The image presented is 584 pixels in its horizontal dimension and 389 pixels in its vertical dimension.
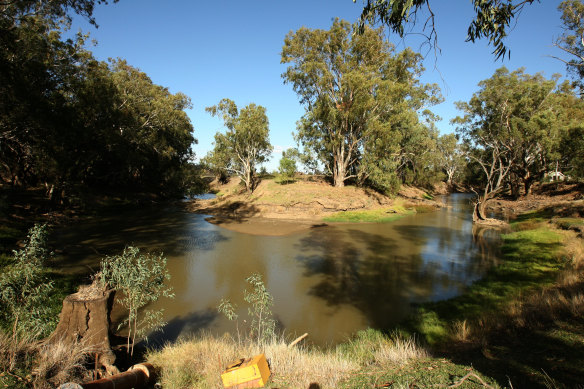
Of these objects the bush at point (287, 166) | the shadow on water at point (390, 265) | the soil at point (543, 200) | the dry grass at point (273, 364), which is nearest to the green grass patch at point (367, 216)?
the shadow on water at point (390, 265)

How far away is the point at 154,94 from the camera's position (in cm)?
3328

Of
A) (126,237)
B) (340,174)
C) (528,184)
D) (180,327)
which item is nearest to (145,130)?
(126,237)

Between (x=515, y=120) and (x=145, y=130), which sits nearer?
(x=515, y=120)

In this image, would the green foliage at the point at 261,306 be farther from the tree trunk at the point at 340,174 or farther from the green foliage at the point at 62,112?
the tree trunk at the point at 340,174

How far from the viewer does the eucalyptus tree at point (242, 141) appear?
31.9 meters

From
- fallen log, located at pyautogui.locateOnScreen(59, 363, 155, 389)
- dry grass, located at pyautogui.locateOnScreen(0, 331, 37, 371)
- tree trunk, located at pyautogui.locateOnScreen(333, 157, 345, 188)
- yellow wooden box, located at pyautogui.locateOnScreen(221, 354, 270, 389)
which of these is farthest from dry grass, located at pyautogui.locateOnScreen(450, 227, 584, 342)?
tree trunk, located at pyautogui.locateOnScreen(333, 157, 345, 188)

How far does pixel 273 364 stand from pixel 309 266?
9256mm

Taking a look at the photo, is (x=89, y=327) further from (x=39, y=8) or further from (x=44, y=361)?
(x=39, y=8)

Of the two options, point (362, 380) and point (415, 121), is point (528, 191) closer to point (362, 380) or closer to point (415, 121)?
point (415, 121)

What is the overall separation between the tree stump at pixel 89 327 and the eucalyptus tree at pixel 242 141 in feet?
91.1

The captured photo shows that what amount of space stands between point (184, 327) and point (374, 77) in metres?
30.1

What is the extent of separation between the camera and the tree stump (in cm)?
476

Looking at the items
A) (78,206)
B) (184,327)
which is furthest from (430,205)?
(78,206)

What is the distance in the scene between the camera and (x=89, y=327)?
501 centimetres
